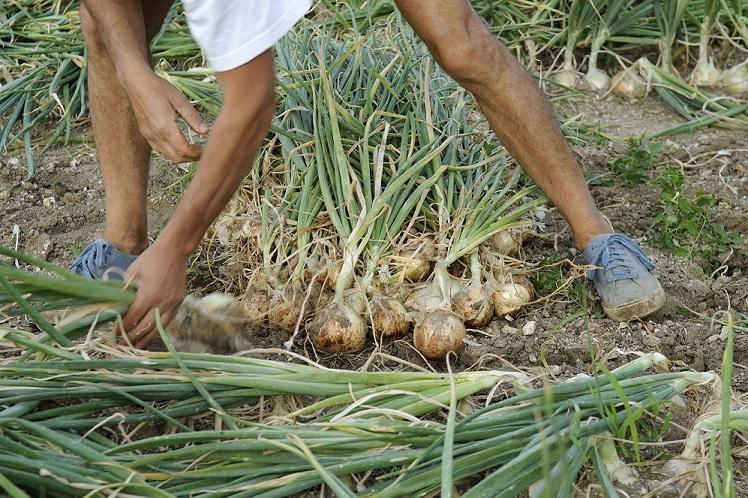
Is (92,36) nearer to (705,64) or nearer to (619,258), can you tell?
(619,258)

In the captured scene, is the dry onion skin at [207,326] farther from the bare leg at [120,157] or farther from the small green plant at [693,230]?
the small green plant at [693,230]

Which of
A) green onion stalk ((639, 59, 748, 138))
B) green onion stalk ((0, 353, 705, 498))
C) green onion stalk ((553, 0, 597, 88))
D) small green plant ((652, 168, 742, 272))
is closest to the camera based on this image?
green onion stalk ((0, 353, 705, 498))

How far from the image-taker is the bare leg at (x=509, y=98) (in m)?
2.31

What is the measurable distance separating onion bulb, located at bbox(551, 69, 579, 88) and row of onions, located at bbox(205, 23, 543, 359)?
1016 mm

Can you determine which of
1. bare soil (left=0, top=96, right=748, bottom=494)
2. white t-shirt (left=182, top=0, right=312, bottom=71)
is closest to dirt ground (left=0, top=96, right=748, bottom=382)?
bare soil (left=0, top=96, right=748, bottom=494)

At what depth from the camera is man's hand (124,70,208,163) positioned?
2006 mm

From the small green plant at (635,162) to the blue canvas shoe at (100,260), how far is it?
4.89 ft

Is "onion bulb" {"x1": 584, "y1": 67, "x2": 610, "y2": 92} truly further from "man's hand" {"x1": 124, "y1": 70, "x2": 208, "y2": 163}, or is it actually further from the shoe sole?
"man's hand" {"x1": 124, "y1": 70, "x2": 208, "y2": 163}

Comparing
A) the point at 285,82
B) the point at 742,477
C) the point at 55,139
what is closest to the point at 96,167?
the point at 55,139

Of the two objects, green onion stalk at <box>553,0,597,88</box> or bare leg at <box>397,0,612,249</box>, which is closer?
bare leg at <box>397,0,612,249</box>

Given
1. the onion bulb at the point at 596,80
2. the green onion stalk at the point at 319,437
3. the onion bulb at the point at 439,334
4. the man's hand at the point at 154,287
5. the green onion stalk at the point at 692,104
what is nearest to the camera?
the green onion stalk at the point at 319,437

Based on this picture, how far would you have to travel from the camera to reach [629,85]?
373 centimetres

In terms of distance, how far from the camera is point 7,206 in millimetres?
3119

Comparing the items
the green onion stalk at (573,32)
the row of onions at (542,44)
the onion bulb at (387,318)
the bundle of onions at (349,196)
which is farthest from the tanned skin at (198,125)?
the green onion stalk at (573,32)
